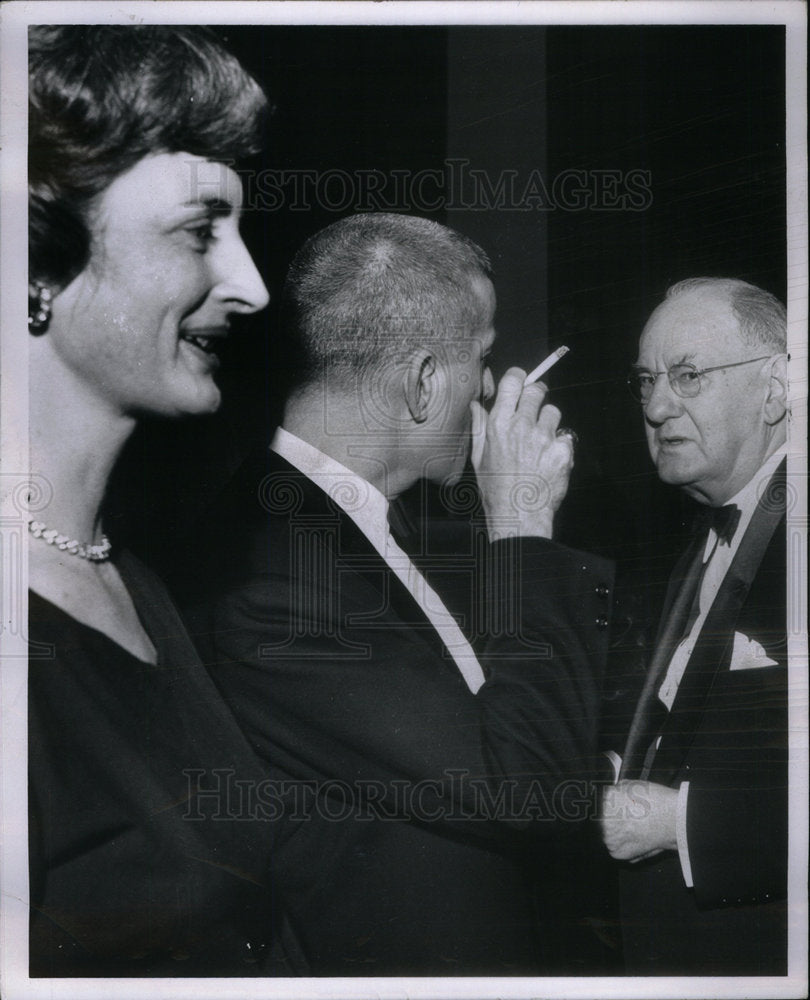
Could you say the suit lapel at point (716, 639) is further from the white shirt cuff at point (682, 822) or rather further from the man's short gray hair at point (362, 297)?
the man's short gray hair at point (362, 297)

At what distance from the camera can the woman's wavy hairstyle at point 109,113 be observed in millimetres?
1697

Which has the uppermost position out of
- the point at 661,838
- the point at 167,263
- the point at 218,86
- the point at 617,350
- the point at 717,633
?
the point at 218,86

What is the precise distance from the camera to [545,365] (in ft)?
5.81

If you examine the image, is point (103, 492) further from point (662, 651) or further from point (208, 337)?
point (662, 651)

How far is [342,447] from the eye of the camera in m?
1.75

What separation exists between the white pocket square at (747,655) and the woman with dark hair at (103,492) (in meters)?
0.91

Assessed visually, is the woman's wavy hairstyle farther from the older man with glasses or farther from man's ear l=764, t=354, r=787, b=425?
man's ear l=764, t=354, r=787, b=425

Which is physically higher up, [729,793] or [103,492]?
[103,492]

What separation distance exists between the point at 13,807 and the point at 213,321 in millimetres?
972

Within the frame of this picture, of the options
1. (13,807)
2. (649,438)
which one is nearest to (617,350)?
(649,438)

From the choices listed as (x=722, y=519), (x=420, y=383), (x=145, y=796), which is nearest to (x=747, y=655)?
(x=722, y=519)

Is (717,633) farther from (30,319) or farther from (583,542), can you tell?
(30,319)

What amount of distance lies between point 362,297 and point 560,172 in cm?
44

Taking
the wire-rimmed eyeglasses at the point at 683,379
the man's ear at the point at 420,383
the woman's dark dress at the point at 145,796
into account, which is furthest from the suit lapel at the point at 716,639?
the woman's dark dress at the point at 145,796
